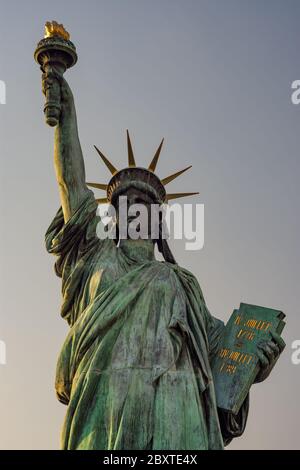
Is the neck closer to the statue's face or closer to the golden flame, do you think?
the statue's face

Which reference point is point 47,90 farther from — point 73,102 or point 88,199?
point 88,199

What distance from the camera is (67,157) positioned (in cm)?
1423

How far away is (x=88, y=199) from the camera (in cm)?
1420

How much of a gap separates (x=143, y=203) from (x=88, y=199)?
0.83m

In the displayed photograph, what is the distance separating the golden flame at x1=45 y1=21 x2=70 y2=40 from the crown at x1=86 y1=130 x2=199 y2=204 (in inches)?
63.8

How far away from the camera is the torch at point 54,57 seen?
14266 millimetres

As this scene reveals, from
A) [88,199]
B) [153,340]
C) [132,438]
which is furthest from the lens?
[88,199]

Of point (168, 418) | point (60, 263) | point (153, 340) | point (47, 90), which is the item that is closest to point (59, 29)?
point (47, 90)

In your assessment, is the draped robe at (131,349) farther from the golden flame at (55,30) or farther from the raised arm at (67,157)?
the golden flame at (55,30)

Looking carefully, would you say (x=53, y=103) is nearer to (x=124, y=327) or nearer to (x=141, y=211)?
(x=141, y=211)

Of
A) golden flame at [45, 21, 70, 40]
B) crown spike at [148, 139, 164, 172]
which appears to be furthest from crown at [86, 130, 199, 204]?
golden flame at [45, 21, 70, 40]

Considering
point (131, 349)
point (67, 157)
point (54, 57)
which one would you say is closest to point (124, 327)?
point (131, 349)

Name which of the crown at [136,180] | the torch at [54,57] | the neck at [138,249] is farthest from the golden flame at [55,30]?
the neck at [138,249]

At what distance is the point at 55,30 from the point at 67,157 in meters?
1.77
